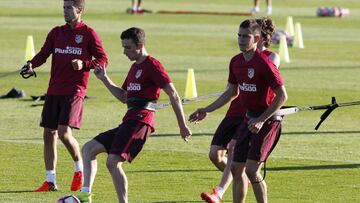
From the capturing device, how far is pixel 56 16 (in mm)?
46750

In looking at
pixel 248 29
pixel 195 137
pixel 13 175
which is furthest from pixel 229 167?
pixel 195 137

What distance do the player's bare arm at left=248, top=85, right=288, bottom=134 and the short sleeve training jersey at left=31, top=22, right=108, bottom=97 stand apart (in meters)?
2.72

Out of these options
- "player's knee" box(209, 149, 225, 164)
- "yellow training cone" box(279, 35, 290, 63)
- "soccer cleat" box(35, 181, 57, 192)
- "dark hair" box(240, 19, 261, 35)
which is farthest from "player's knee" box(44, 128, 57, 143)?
"yellow training cone" box(279, 35, 290, 63)

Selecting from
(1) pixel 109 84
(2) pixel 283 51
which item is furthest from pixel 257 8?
(1) pixel 109 84

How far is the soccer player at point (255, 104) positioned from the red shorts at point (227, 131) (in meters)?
1.13

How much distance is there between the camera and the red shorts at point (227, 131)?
42.4ft

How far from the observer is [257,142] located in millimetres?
11508

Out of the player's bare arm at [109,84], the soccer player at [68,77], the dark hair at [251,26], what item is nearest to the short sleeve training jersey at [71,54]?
the soccer player at [68,77]

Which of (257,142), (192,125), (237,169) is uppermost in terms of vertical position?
(257,142)

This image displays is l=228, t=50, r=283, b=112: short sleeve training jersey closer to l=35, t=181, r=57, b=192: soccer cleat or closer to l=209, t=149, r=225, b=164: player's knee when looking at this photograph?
l=209, t=149, r=225, b=164: player's knee

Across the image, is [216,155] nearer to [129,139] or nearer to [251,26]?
[129,139]

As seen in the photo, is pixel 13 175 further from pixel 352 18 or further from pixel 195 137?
pixel 352 18

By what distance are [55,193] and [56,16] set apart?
1324 inches

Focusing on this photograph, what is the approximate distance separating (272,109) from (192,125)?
863 centimetres
